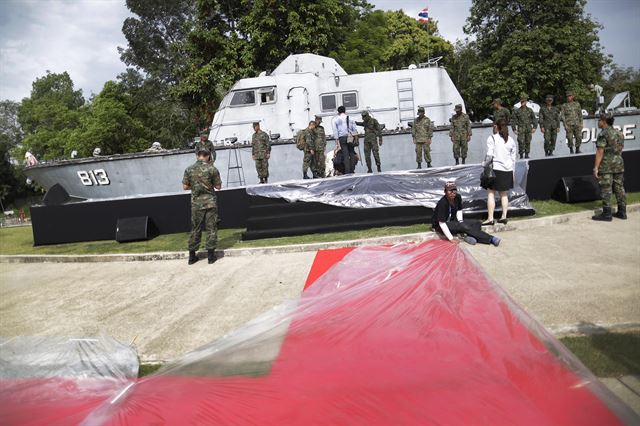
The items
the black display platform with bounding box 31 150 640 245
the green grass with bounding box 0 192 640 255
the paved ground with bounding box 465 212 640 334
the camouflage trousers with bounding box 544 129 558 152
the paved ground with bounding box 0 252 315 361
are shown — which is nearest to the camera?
the paved ground with bounding box 465 212 640 334

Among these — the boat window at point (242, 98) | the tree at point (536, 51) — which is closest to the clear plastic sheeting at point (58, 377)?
the boat window at point (242, 98)

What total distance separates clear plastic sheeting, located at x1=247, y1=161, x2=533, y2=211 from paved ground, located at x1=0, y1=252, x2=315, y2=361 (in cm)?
181

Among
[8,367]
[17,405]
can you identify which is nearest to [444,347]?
[17,405]

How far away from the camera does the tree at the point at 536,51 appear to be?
27.2 m

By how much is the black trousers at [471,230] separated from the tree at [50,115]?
142 feet

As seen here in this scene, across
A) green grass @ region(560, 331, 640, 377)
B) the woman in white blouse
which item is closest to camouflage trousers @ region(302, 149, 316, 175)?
the woman in white blouse

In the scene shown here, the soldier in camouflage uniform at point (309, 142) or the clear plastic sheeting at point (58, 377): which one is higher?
the soldier in camouflage uniform at point (309, 142)

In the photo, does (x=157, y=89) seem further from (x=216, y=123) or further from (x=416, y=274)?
(x=416, y=274)

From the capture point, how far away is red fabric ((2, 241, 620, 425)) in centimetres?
197

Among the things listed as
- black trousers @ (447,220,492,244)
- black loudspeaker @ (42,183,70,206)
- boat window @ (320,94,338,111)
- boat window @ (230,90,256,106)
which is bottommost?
black trousers @ (447,220,492,244)

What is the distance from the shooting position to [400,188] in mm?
8359

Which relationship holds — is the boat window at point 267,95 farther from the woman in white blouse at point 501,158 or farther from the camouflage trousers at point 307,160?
the woman in white blouse at point 501,158

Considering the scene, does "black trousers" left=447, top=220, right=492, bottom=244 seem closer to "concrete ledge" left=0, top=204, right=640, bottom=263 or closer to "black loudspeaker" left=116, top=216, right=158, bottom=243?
"concrete ledge" left=0, top=204, right=640, bottom=263

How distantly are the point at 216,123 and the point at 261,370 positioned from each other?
12.1m
